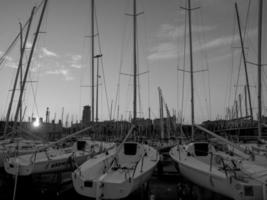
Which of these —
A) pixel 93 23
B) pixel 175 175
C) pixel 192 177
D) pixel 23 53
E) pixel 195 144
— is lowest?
pixel 175 175

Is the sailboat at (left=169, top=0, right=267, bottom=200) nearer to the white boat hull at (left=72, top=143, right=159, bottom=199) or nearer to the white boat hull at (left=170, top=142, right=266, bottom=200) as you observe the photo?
the white boat hull at (left=170, top=142, right=266, bottom=200)

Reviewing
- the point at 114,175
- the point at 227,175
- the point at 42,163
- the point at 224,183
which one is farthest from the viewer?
the point at 42,163

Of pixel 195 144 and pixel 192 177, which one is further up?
pixel 195 144

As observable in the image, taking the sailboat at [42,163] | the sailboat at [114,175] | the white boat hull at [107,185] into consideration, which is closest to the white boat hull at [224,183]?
the sailboat at [114,175]

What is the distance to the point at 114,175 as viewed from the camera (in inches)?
274

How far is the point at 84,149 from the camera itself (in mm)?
12406

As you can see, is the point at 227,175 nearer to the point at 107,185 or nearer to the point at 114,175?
the point at 107,185

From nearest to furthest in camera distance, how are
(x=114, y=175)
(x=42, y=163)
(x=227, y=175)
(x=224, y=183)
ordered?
(x=224, y=183), (x=227, y=175), (x=114, y=175), (x=42, y=163)

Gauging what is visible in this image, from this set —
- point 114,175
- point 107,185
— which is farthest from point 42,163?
point 107,185

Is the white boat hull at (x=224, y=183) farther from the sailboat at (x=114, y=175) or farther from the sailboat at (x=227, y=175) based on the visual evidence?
the sailboat at (x=114, y=175)

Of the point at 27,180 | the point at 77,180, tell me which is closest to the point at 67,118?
the point at 27,180

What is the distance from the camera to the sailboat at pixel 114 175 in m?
5.71

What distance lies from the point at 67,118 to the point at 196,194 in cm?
6059

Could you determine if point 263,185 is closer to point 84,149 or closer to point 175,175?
point 175,175
